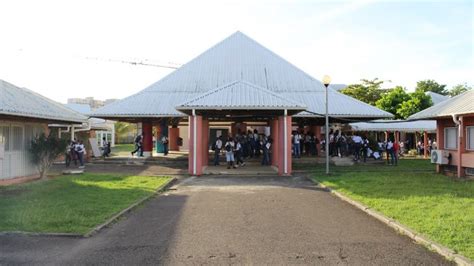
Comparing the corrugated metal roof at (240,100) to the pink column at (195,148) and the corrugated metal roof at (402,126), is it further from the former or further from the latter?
the corrugated metal roof at (402,126)

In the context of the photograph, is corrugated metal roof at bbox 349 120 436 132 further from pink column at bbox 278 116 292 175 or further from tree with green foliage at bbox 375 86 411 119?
pink column at bbox 278 116 292 175

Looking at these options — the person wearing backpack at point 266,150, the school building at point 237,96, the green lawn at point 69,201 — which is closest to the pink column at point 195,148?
the school building at point 237,96

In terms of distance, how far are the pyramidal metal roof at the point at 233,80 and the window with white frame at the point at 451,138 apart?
5585 mm

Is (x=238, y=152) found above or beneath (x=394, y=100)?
beneath

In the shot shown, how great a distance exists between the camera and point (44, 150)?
1728 centimetres

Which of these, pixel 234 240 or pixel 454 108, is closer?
pixel 234 240

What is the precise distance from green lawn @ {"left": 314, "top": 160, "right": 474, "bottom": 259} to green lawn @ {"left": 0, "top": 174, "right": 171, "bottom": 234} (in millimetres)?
5870

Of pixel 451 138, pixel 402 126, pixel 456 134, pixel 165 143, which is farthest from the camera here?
pixel 402 126

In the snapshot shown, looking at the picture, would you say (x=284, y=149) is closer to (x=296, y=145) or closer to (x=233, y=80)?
(x=296, y=145)

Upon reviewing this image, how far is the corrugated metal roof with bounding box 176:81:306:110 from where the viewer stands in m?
18.8

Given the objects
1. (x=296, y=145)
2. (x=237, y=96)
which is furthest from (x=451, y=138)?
(x=237, y=96)

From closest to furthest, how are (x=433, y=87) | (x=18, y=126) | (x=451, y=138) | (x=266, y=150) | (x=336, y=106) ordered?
1. (x=18, y=126)
2. (x=451, y=138)
3. (x=266, y=150)
4. (x=336, y=106)
5. (x=433, y=87)

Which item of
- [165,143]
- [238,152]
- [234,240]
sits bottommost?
[234,240]

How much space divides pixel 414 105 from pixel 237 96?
89.4 feet
